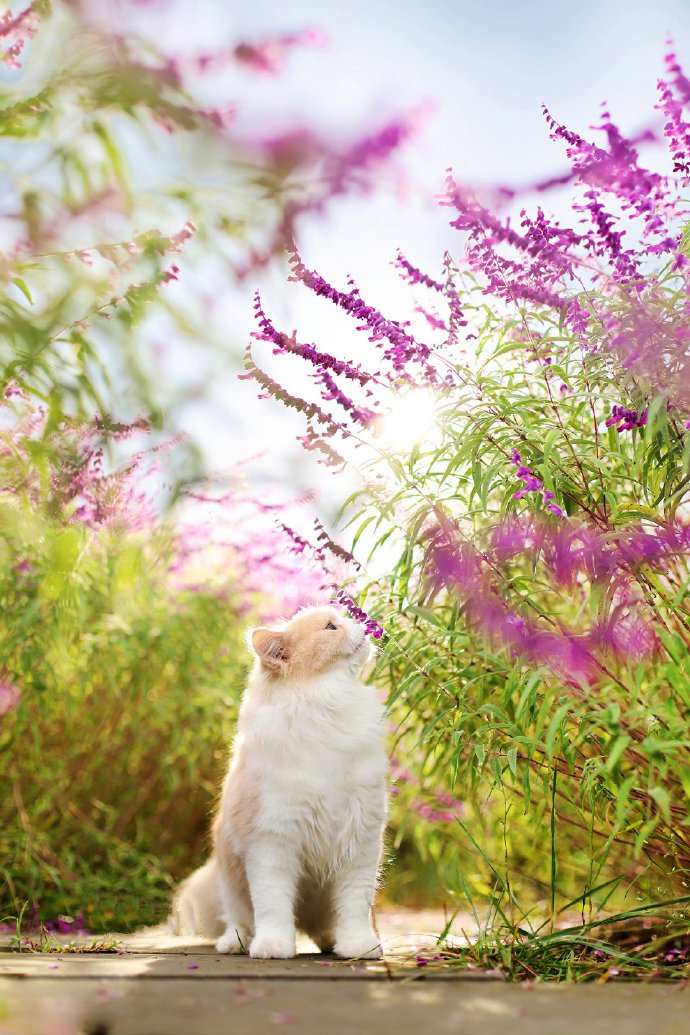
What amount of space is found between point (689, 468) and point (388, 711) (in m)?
1.00

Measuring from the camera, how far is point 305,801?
2.29 meters

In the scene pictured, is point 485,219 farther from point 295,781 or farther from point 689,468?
point 295,781

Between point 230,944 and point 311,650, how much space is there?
2.54ft

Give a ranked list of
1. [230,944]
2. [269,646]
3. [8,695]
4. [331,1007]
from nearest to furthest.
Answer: [331,1007], [230,944], [269,646], [8,695]

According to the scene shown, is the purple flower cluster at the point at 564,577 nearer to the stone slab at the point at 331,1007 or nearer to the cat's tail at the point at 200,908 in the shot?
the stone slab at the point at 331,1007

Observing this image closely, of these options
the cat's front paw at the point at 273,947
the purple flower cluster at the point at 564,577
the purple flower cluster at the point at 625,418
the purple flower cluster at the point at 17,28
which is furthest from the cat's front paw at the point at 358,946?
the purple flower cluster at the point at 17,28

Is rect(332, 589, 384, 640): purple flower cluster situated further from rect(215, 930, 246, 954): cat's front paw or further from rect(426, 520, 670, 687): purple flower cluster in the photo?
rect(215, 930, 246, 954): cat's front paw

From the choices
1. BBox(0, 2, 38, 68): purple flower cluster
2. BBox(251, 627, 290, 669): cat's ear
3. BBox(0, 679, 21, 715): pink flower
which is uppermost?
BBox(0, 2, 38, 68): purple flower cluster

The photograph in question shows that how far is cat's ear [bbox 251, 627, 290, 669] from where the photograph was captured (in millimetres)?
2537

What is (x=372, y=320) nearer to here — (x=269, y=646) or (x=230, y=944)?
(x=269, y=646)

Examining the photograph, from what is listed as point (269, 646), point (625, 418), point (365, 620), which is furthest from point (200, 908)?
point (625, 418)

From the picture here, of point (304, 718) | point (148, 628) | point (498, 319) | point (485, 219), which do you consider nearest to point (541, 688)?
point (304, 718)

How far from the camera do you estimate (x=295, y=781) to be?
90.7 inches

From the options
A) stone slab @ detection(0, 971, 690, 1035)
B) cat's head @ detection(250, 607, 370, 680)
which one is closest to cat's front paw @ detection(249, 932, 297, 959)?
stone slab @ detection(0, 971, 690, 1035)
